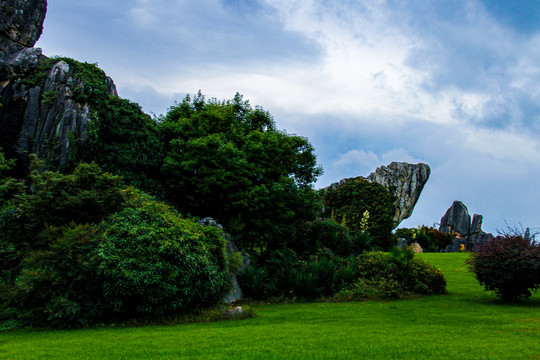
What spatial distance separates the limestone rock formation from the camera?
1721 inches

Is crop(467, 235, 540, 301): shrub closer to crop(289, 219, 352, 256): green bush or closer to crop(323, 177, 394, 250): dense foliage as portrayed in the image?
crop(289, 219, 352, 256): green bush

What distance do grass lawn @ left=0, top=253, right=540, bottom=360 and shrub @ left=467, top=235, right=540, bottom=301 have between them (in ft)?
2.61

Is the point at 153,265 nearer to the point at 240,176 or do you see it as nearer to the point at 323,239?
the point at 240,176

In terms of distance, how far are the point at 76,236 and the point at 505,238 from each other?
12.7 meters

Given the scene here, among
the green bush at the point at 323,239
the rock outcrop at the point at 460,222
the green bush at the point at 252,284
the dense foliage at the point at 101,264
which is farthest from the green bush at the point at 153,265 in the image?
the rock outcrop at the point at 460,222

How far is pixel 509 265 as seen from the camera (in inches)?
479

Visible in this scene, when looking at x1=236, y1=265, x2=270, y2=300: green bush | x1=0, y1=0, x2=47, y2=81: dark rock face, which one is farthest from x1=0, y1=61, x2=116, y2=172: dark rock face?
x1=236, y1=265, x2=270, y2=300: green bush

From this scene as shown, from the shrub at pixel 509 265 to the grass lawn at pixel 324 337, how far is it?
80 cm

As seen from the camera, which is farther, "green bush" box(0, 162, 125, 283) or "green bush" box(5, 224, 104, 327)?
"green bush" box(0, 162, 125, 283)

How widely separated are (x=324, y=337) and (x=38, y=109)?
16.4 m

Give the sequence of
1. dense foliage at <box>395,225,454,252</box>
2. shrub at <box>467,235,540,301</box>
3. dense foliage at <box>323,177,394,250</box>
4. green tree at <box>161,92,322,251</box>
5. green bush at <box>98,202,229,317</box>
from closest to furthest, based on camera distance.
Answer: green bush at <box>98,202,229,317</box> < shrub at <box>467,235,540,301</box> < green tree at <box>161,92,322,251</box> < dense foliage at <box>323,177,394,250</box> < dense foliage at <box>395,225,454,252</box>

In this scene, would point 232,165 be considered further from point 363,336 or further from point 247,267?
point 363,336

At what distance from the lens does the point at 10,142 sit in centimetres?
A: 1794

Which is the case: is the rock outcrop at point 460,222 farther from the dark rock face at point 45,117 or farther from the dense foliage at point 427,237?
the dark rock face at point 45,117
